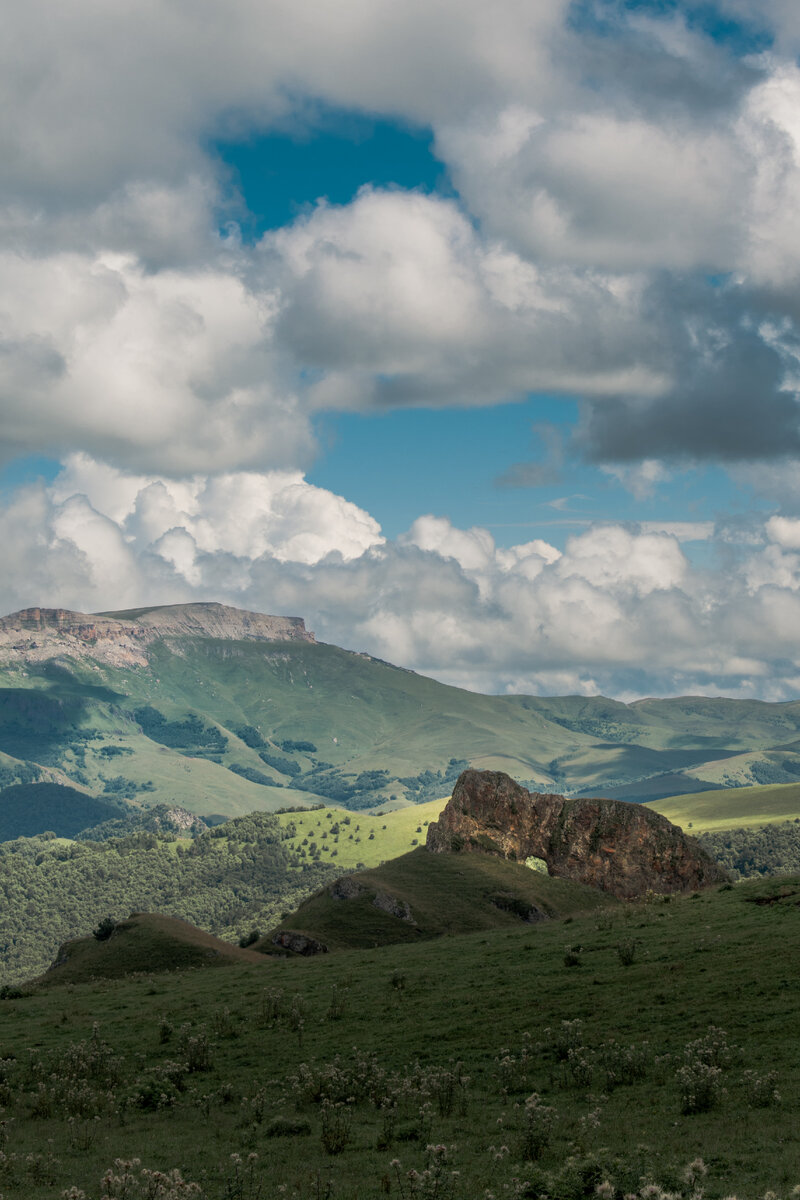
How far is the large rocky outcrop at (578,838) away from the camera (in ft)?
356

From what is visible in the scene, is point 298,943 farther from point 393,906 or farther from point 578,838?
point 578,838

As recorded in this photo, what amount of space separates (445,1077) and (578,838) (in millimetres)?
87800

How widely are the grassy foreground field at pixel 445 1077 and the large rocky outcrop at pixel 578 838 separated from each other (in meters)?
55.8

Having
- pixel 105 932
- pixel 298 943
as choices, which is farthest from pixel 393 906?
pixel 105 932

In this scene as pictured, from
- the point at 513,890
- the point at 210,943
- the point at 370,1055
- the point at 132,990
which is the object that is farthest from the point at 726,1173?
the point at 513,890

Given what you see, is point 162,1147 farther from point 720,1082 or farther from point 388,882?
point 388,882

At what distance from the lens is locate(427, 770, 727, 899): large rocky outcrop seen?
10856 centimetres

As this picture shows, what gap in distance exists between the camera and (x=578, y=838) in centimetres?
11288

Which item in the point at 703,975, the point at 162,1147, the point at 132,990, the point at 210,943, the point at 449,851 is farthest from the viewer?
the point at 449,851

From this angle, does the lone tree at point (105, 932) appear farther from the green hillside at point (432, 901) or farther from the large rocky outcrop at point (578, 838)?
the large rocky outcrop at point (578, 838)

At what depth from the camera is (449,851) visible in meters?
108

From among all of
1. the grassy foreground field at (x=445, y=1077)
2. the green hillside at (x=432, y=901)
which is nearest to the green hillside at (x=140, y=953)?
the green hillside at (x=432, y=901)

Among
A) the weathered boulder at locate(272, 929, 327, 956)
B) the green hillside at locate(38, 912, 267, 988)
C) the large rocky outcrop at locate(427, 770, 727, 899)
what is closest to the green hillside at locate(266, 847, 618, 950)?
the weathered boulder at locate(272, 929, 327, 956)

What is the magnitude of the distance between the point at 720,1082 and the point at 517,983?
59.5ft
